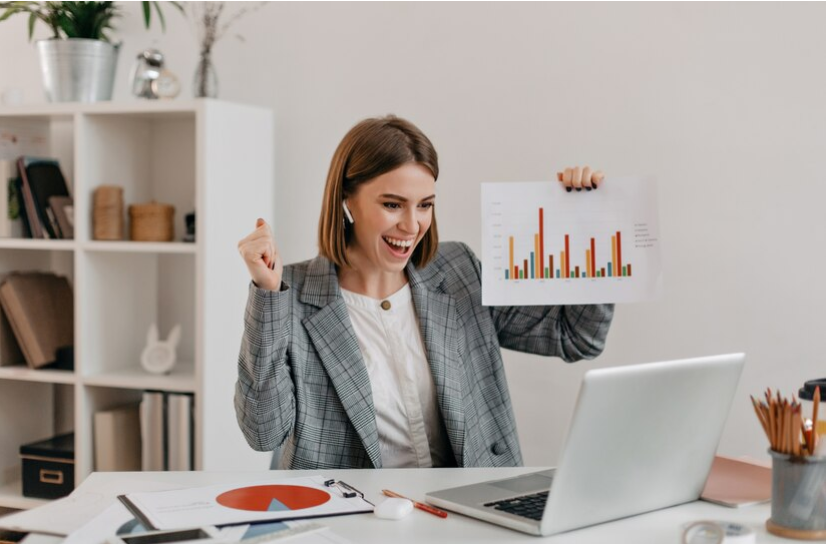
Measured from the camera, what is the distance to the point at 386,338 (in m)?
2.01

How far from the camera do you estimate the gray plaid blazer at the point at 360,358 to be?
182 centimetres

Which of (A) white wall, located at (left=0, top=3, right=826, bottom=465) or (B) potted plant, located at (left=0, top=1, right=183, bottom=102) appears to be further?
(B) potted plant, located at (left=0, top=1, right=183, bottom=102)

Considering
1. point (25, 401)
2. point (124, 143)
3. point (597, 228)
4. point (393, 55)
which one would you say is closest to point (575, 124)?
point (393, 55)

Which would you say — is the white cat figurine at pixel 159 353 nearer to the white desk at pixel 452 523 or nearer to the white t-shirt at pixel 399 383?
the white t-shirt at pixel 399 383

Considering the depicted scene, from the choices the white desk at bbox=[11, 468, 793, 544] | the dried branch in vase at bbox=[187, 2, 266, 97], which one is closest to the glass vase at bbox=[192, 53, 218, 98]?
the dried branch in vase at bbox=[187, 2, 266, 97]

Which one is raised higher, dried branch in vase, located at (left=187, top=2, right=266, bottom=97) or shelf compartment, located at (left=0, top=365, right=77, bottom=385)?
dried branch in vase, located at (left=187, top=2, right=266, bottom=97)

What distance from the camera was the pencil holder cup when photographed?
1257 mm

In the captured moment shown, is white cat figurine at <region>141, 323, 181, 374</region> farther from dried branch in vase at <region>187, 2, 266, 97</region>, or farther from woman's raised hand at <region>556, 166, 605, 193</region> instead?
woman's raised hand at <region>556, 166, 605, 193</region>

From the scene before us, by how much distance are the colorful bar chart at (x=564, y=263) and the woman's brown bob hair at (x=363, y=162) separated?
23cm

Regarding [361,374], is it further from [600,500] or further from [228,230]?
[228,230]

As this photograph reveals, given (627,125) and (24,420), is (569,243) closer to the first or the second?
(627,125)

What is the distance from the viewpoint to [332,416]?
192 cm

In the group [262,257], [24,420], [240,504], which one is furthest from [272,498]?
[24,420]

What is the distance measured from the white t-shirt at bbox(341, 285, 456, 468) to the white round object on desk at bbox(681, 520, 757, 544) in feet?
2.61
